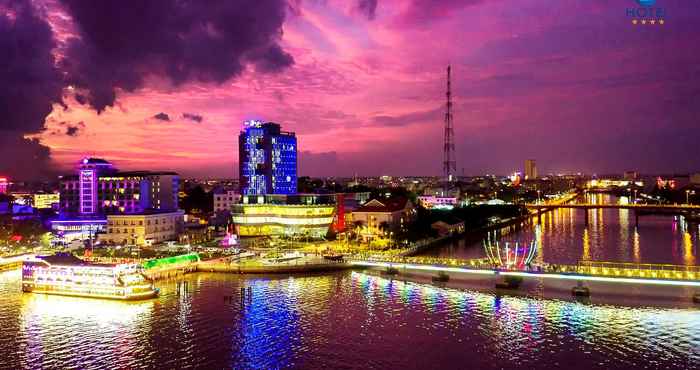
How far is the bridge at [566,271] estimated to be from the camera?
19.9 meters

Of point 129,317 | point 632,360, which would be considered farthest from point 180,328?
point 632,360

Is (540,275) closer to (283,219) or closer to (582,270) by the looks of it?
(582,270)

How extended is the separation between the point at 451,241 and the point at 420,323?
24.2 metres

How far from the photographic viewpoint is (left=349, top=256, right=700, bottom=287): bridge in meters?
19.9

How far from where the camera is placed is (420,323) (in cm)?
1750

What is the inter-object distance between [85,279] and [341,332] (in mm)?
11657

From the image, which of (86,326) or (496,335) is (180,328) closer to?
(86,326)

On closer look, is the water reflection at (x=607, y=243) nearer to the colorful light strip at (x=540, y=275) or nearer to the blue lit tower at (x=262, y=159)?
the colorful light strip at (x=540, y=275)

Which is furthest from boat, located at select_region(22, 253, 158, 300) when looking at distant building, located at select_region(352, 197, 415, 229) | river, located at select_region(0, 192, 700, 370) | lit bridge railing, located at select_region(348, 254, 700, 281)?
distant building, located at select_region(352, 197, 415, 229)

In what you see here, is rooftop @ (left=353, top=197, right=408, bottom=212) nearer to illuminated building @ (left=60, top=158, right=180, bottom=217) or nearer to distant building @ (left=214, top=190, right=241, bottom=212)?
illuminated building @ (left=60, top=158, right=180, bottom=217)

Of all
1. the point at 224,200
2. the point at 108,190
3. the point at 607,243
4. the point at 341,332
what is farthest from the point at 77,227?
the point at 607,243

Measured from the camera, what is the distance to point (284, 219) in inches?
1555

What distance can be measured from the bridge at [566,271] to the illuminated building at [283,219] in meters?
12.8

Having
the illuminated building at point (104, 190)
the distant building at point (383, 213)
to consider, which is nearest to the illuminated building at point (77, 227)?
the illuminated building at point (104, 190)
